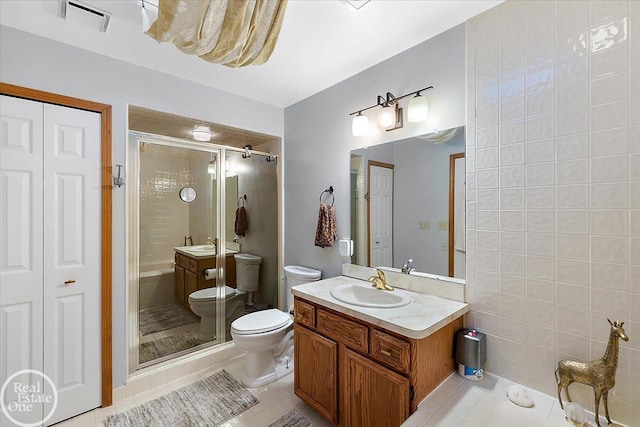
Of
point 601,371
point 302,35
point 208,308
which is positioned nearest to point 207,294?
point 208,308

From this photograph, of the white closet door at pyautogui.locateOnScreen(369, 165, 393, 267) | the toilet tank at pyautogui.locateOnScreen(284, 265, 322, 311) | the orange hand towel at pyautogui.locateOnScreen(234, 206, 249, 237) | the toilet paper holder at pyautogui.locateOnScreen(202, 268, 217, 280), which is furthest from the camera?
the orange hand towel at pyautogui.locateOnScreen(234, 206, 249, 237)

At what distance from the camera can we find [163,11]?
3.01 feet

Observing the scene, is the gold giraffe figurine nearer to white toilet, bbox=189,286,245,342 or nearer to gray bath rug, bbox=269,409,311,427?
gray bath rug, bbox=269,409,311,427

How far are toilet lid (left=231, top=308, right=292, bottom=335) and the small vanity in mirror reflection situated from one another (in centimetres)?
76

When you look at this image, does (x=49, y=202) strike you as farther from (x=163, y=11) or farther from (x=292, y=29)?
(x=292, y=29)

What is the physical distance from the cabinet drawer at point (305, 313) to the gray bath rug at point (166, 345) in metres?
1.20

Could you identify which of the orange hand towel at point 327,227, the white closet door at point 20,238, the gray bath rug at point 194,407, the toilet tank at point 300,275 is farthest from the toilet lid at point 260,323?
the white closet door at point 20,238

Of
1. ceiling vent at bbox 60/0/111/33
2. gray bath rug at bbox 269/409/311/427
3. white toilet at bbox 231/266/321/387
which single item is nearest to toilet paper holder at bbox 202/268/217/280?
white toilet at bbox 231/266/321/387

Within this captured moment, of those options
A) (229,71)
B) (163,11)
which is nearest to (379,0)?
(163,11)

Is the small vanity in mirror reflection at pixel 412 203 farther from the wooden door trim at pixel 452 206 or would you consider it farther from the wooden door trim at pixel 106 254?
the wooden door trim at pixel 106 254

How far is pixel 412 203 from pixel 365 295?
2.30ft

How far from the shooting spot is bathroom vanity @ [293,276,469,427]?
1262 millimetres

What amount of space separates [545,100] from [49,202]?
286cm

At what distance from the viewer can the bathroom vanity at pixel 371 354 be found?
1262 millimetres
